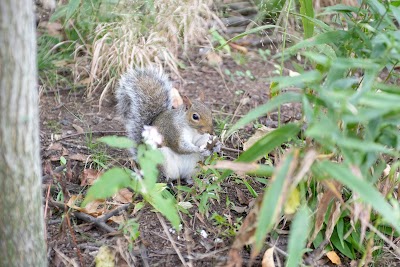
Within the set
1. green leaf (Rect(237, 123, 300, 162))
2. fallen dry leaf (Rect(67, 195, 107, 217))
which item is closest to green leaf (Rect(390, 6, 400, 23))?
green leaf (Rect(237, 123, 300, 162))

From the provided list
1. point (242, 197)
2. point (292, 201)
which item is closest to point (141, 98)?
point (242, 197)

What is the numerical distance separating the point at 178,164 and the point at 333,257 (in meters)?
0.83

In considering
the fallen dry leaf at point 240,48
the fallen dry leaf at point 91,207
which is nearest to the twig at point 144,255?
the fallen dry leaf at point 91,207

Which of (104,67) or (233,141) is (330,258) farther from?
(104,67)

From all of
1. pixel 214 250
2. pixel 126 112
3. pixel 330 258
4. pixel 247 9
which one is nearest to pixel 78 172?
pixel 126 112

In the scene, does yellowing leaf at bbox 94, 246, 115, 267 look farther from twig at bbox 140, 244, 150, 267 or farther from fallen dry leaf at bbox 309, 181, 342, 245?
fallen dry leaf at bbox 309, 181, 342, 245

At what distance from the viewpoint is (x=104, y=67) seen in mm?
3531

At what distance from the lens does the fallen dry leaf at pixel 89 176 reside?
2613 mm

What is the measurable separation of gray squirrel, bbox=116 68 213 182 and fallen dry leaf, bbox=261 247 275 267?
0.65m

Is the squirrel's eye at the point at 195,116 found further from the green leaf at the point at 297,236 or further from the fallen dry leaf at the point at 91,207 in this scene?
the green leaf at the point at 297,236

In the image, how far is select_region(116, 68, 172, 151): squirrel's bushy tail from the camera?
2941mm

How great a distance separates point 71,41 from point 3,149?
2.18 meters

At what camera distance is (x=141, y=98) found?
2973 millimetres

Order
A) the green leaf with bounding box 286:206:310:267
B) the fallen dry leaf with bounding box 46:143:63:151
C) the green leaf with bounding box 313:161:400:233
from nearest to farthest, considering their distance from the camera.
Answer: the green leaf with bounding box 313:161:400:233
the green leaf with bounding box 286:206:310:267
the fallen dry leaf with bounding box 46:143:63:151
